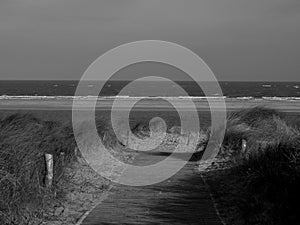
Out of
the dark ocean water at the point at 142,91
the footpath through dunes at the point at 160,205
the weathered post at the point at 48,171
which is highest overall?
the weathered post at the point at 48,171

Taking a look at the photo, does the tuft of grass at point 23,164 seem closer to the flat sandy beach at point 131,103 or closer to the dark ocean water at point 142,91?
the flat sandy beach at point 131,103

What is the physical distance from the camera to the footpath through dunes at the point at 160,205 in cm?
980

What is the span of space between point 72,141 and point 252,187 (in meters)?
6.09

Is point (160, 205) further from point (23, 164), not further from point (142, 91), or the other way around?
point (142, 91)

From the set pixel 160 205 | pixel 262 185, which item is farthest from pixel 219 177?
pixel 160 205

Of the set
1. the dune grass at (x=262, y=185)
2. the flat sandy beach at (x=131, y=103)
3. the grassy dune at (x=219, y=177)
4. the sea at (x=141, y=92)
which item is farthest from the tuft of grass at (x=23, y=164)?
the sea at (x=141, y=92)

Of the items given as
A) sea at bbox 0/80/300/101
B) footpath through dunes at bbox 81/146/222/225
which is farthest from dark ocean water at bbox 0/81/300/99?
footpath through dunes at bbox 81/146/222/225

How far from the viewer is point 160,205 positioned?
11109 millimetres

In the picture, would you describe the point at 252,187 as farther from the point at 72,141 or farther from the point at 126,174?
the point at 72,141

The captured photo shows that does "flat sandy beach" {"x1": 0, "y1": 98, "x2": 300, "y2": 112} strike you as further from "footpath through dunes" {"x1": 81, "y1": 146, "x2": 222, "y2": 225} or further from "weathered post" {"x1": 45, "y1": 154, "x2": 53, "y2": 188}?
"weathered post" {"x1": 45, "y1": 154, "x2": 53, "y2": 188}

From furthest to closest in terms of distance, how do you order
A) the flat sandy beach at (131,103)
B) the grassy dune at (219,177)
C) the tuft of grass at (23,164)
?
the flat sandy beach at (131,103), the grassy dune at (219,177), the tuft of grass at (23,164)

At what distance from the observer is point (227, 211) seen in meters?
10.7

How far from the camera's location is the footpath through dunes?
9.80 meters

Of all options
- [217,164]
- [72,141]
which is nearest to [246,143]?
[217,164]
